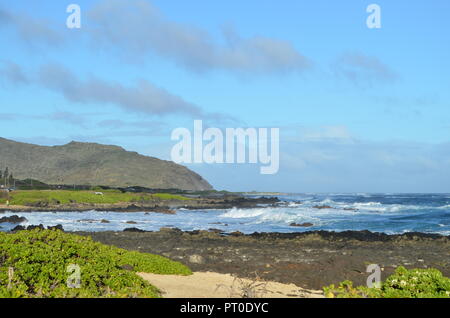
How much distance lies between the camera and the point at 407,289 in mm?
9617

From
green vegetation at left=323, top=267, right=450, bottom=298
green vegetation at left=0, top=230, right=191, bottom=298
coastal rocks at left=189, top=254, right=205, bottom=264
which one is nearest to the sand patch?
green vegetation at left=0, top=230, right=191, bottom=298

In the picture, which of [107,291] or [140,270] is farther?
[140,270]

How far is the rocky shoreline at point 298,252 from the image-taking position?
1675 centimetres

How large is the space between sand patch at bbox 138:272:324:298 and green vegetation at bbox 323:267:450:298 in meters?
2.48

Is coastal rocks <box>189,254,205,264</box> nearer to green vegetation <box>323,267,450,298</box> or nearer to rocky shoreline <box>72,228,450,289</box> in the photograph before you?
rocky shoreline <box>72,228,450,289</box>

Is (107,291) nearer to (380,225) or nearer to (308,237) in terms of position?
(308,237)

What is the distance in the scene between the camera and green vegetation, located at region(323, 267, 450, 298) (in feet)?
28.7

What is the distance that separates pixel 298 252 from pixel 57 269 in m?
15.1

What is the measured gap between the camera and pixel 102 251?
14.2m
